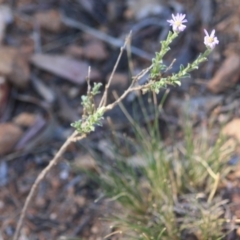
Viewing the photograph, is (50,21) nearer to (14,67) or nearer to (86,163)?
(14,67)

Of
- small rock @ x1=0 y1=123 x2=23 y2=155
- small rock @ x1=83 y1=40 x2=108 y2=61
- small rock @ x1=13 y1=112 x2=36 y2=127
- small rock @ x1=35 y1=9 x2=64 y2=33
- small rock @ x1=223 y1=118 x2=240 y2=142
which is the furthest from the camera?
small rock @ x1=35 y1=9 x2=64 y2=33

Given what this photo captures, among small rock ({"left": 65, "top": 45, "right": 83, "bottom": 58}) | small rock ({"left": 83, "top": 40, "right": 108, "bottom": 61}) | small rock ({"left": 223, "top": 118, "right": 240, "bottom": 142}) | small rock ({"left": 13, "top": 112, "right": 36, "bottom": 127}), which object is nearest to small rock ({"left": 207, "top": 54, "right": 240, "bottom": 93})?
small rock ({"left": 223, "top": 118, "right": 240, "bottom": 142})

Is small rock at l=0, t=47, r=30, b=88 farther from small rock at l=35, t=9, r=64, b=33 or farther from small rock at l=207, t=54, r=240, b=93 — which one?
small rock at l=207, t=54, r=240, b=93

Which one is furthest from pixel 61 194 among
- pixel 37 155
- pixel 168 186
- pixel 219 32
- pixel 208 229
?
pixel 219 32

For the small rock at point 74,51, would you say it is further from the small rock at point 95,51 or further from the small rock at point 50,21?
the small rock at point 50,21

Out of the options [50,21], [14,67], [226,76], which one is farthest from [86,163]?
[50,21]

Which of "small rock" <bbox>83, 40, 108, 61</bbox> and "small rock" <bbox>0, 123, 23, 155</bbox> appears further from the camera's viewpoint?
"small rock" <bbox>83, 40, 108, 61</bbox>
